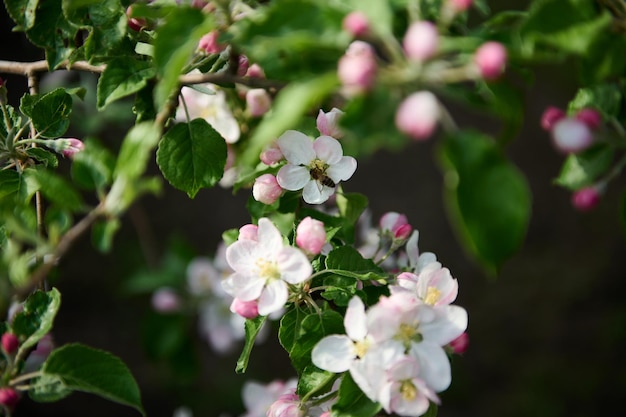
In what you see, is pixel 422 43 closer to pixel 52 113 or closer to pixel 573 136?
pixel 573 136

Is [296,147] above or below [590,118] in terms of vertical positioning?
below

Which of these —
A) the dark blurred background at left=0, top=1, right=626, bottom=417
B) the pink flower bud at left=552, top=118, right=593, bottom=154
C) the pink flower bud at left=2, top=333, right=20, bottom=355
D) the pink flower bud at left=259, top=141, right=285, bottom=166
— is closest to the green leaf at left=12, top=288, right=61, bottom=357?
the pink flower bud at left=2, top=333, right=20, bottom=355

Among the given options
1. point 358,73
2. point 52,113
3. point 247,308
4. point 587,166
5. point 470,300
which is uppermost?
point 358,73

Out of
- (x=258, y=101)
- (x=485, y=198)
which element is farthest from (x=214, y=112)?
(x=485, y=198)

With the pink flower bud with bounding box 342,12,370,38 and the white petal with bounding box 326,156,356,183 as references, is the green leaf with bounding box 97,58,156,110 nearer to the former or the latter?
the white petal with bounding box 326,156,356,183

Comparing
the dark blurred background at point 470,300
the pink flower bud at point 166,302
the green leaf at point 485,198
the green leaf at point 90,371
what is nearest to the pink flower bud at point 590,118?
the green leaf at point 485,198

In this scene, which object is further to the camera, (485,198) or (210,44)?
(210,44)
